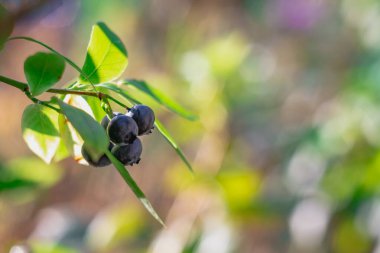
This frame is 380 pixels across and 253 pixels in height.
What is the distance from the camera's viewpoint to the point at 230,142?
188cm

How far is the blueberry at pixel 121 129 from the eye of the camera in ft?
1.68

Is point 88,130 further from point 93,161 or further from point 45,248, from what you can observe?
point 45,248

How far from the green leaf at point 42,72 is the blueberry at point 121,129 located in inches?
2.1

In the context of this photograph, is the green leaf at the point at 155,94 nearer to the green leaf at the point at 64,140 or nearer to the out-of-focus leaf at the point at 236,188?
the green leaf at the point at 64,140

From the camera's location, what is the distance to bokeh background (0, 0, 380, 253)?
1778 mm

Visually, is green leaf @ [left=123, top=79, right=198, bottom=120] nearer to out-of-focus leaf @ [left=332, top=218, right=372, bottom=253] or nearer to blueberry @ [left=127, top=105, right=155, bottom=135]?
blueberry @ [left=127, top=105, right=155, bottom=135]

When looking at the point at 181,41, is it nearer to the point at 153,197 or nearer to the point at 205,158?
the point at 153,197

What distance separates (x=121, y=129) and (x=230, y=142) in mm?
1382

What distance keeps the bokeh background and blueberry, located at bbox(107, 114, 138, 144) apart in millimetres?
243

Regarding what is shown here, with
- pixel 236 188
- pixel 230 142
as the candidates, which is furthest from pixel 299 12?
pixel 236 188

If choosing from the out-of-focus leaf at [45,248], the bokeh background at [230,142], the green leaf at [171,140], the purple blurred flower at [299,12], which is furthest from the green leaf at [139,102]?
the purple blurred flower at [299,12]

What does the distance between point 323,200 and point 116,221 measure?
579 millimetres

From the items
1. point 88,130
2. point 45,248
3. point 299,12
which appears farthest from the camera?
point 299,12

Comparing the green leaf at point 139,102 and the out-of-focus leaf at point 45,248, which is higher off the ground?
the green leaf at point 139,102
